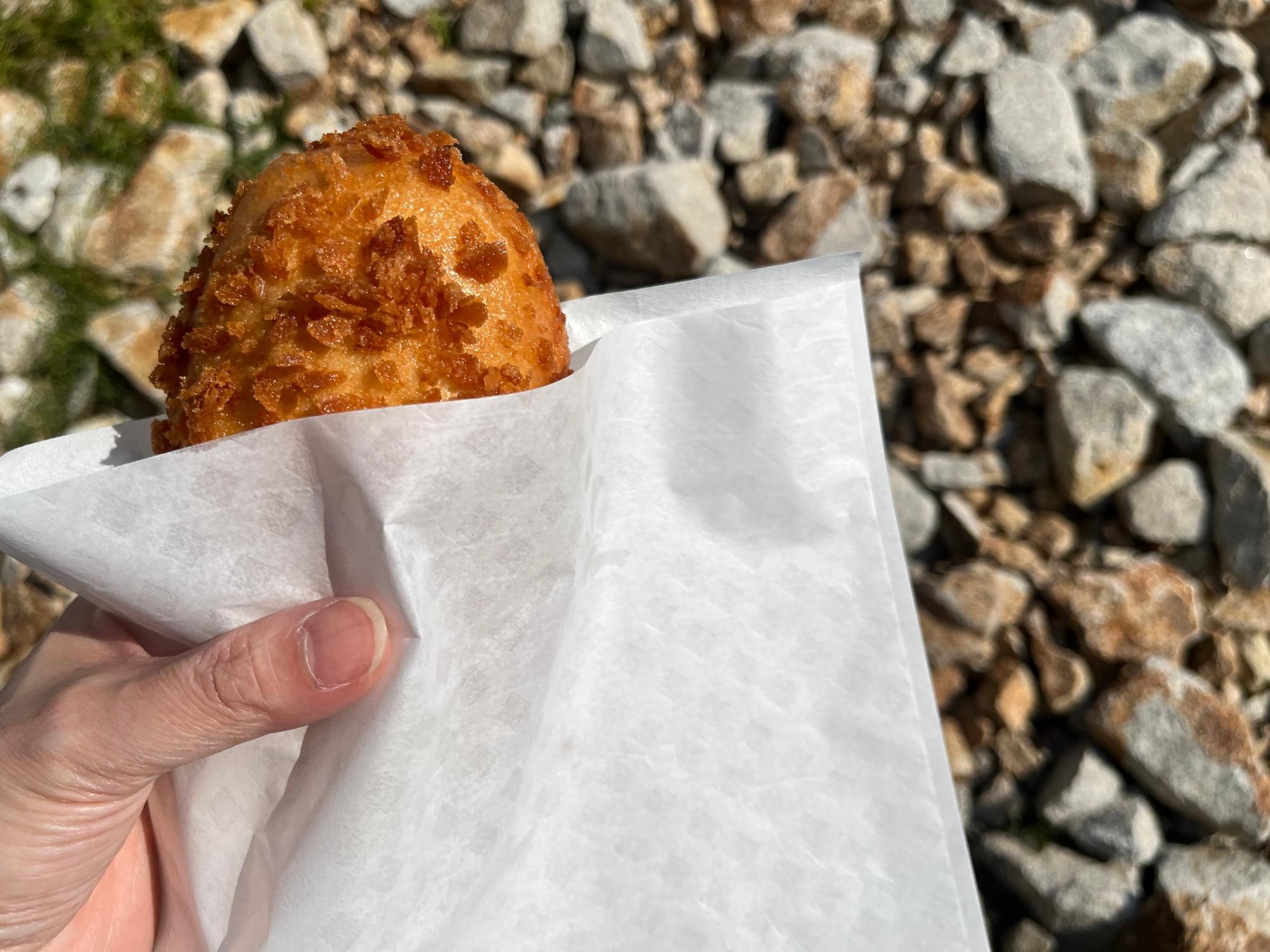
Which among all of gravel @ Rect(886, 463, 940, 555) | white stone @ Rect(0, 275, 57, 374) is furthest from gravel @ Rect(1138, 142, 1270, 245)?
white stone @ Rect(0, 275, 57, 374)

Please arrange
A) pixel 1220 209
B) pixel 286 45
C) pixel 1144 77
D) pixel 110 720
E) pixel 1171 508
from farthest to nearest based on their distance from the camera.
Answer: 1. pixel 1144 77
2. pixel 286 45
3. pixel 1220 209
4. pixel 1171 508
5. pixel 110 720

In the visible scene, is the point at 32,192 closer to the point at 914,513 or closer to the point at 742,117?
the point at 742,117

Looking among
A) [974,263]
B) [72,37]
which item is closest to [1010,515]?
[974,263]

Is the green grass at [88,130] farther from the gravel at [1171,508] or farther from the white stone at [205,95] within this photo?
the gravel at [1171,508]

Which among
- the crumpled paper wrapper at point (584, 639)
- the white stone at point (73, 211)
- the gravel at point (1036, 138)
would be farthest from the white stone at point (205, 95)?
the gravel at point (1036, 138)

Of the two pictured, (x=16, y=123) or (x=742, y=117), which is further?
(x=742, y=117)

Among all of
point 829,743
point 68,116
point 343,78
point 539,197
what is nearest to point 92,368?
point 68,116

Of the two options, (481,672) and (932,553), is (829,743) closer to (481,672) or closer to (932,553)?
(481,672)

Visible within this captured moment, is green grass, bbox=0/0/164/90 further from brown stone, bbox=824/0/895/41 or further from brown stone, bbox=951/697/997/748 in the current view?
brown stone, bbox=951/697/997/748
